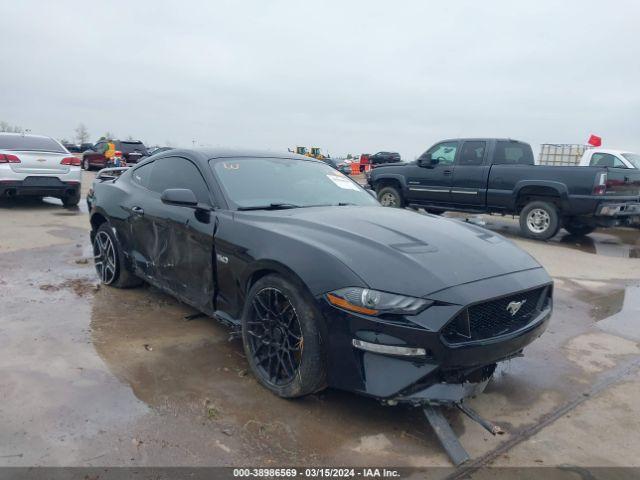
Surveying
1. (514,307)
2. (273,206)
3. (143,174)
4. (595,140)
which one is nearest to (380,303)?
(514,307)

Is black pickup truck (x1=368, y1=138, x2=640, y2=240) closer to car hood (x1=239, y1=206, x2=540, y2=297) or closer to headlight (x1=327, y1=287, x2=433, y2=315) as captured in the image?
car hood (x1=239, y1=206, x2=540, y2=297)

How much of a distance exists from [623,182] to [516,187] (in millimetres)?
1817

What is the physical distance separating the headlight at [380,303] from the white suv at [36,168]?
9.66 meters

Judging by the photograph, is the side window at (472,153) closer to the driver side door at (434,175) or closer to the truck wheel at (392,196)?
the driver side door at (434,175)

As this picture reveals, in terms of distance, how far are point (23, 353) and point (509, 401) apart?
3.36 meters

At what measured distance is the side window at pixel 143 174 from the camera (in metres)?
4.84

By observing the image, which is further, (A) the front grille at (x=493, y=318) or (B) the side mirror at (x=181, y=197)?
(B) the side mirror at (x=181, y=197)

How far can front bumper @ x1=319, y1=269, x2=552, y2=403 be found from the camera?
2.59m

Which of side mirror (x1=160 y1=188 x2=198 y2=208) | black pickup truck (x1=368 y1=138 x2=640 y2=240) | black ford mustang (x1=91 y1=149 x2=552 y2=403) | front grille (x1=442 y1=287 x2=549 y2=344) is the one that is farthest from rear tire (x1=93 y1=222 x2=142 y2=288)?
black pickup truck (x1=368 y1=138 x2=640 y2=240)

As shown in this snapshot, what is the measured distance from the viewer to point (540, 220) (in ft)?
31.9

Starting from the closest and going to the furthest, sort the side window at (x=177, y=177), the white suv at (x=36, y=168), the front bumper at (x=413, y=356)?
the front bumper at (x=413, y=356) < the side window at (x=177, y=177) < the white suv at (x=36, y=168)

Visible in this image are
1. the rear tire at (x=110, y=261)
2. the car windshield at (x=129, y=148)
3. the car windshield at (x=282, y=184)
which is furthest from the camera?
the car windshield at (x=129, y=148)

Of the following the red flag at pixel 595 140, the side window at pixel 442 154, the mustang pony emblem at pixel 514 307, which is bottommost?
the mustang pony emblem at pixel 514 307

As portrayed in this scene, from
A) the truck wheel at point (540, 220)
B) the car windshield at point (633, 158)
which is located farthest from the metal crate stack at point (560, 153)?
the truck wheel at point (540, 220)
